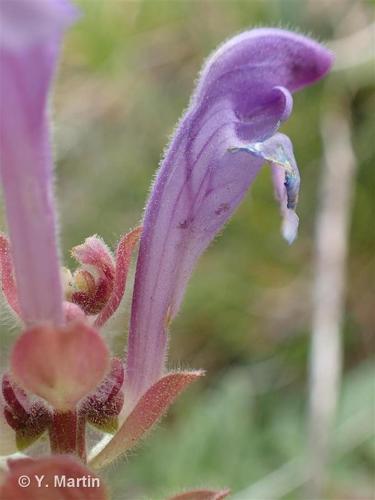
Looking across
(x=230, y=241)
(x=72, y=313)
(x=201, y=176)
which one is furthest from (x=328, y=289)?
(x=72, y=313)

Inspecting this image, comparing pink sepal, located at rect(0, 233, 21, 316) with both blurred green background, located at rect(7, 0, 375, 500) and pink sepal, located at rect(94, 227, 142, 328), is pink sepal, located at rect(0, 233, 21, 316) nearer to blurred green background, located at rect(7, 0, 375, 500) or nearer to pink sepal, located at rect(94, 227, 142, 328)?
pink sepal, located at rect(94, 227, 142, 328)

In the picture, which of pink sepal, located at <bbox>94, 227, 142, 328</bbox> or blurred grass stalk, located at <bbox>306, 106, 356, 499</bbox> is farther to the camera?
blurred grass stalk, located at <bbox>306, 106, 356, 499</bbox>

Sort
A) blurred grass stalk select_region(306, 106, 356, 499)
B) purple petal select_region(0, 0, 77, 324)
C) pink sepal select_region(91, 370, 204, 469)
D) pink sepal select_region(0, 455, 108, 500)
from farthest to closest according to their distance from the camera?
1. blurred grass stalk select_region(306, 106, 356, 499)
2. pink sepal select_region(91, 370, 204, 469)
3. pink sepal select_region(0, 455, 108, 500)
4. purple petal select_region(0, 0, 77, 324)

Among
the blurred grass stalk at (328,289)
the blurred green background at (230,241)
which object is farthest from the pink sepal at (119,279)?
the blurred grass stalk at (328,289)

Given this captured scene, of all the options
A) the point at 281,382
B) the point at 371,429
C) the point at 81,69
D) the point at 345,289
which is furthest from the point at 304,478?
the point at 81,69

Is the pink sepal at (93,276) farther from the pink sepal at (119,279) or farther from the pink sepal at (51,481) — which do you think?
the pink sepal at (51,481)

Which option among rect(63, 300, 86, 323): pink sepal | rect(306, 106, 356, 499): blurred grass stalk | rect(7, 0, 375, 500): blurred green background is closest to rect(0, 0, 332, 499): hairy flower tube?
rect(63, 300, 86, 323): pink sepal

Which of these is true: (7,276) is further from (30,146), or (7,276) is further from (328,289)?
(328,289)
